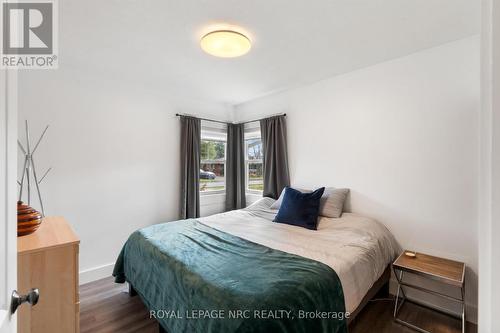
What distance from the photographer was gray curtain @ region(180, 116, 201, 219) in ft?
11.3

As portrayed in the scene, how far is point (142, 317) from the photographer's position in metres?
2.03

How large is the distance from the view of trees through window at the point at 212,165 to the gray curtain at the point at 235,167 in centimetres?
12

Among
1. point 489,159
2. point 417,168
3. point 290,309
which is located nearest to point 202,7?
point 489,159

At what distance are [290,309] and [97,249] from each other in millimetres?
2552

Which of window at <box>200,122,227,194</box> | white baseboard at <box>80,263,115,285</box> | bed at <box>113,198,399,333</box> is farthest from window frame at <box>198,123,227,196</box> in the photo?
white baseboard at <box>80,263,115,285</box>

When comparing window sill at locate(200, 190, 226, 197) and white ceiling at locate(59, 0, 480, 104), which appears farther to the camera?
window sill at locate(200, 190, 226, 197)

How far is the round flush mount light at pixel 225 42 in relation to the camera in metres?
1.87

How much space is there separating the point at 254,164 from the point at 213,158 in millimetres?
717

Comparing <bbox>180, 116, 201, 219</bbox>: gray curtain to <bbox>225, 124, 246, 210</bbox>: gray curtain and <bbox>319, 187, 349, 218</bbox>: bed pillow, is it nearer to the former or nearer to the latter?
<bbox>225, 124, 246, 210</bbox>: gray curtain

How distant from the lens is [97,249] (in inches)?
109

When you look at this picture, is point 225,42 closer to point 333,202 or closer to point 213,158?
point 333,202

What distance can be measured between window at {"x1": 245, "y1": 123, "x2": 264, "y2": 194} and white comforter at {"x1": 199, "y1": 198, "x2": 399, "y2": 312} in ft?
3.97

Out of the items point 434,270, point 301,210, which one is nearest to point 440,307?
point 434,270

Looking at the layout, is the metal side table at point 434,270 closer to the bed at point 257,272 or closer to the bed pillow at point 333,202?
the bed at point 257,272
